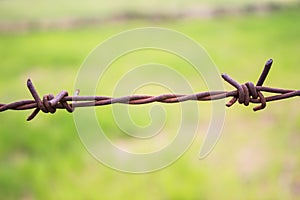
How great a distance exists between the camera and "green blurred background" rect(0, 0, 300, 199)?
232 centimetres

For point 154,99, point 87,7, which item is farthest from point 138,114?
point 87,7

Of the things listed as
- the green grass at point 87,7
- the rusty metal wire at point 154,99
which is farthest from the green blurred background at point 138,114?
the rusty metal wire at point 154,99

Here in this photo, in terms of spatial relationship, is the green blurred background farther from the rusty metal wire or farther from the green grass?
the rusty metal wire

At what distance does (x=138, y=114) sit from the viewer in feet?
10.5

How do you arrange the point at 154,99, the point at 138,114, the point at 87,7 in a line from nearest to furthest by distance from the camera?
the point at 154,99 < the point at 138,114 < the point at 87,7

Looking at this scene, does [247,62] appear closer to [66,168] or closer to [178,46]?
[178,46]

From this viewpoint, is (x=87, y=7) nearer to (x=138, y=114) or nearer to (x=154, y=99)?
(x=138, y=114)

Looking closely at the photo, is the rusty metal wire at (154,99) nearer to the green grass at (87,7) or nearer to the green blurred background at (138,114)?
the green blurred background at (138,114)

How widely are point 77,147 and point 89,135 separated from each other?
209 mm

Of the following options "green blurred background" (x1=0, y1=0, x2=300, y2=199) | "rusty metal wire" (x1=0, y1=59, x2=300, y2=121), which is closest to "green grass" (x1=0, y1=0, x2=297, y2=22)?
"green blurred background" (x1=0, y1=0, x2=300, y2=199)

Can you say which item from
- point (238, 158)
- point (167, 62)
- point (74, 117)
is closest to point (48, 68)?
point (167, 62)

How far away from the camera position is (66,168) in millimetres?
2508

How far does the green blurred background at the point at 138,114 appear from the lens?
2.32 metres

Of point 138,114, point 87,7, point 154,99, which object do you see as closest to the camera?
point 154,99
